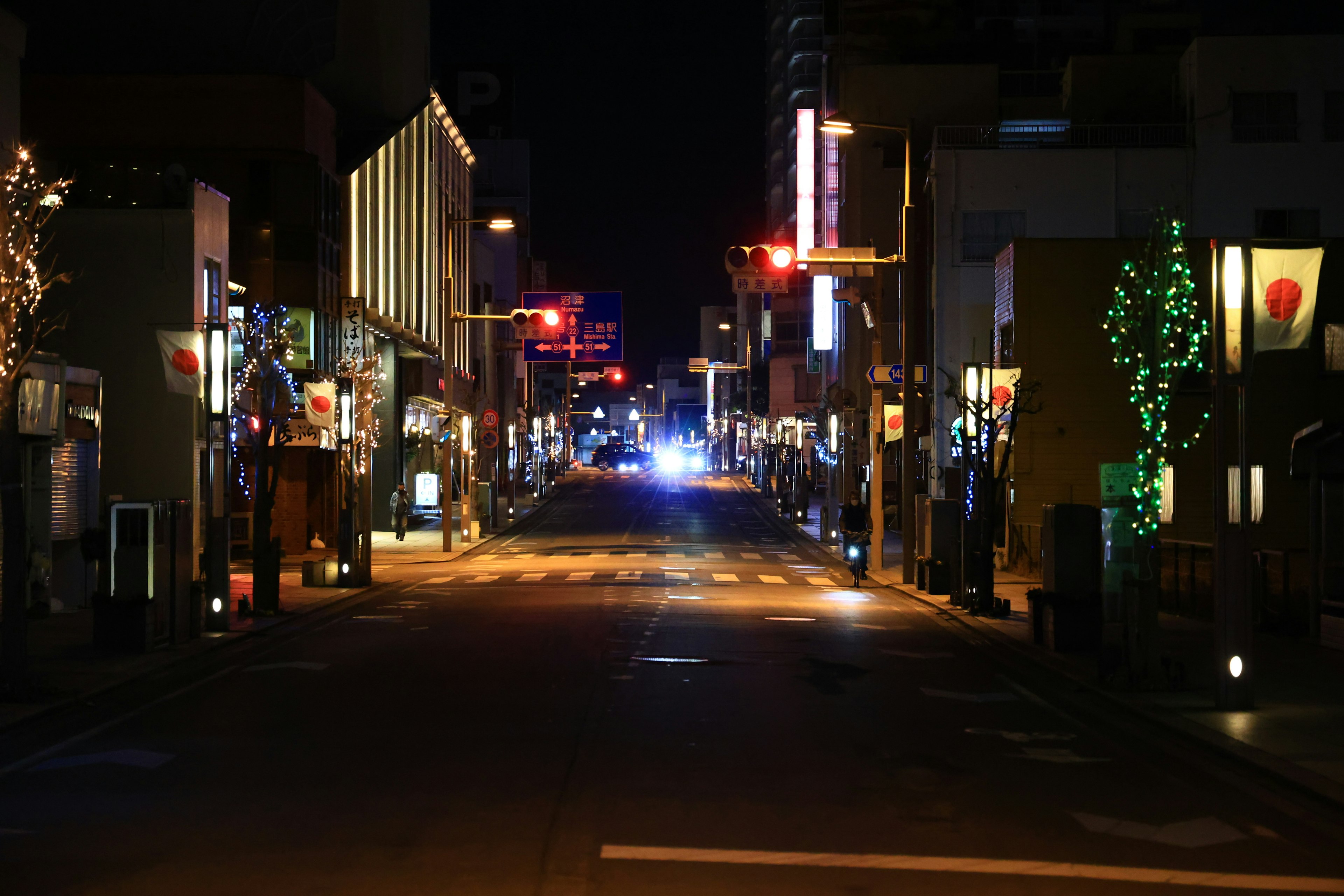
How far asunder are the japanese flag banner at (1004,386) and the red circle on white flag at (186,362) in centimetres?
1530

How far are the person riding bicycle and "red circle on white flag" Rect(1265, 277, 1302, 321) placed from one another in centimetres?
1648

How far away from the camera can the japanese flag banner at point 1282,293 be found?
13.4 metres

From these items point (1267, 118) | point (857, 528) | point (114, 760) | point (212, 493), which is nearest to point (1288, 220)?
point (1267, 118)

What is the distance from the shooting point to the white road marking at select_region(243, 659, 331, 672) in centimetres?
1598

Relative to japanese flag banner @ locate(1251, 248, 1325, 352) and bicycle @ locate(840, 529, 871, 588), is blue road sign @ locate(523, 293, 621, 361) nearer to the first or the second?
bicycle @ locate(840, 529, 871, 588)

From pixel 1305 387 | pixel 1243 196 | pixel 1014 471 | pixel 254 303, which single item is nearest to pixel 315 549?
pixel 254 303

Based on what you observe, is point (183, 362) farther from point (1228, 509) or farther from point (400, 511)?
point (400, 511)

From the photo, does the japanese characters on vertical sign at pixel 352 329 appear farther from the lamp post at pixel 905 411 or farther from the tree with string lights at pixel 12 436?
the tree with string lights at pixel 12 436

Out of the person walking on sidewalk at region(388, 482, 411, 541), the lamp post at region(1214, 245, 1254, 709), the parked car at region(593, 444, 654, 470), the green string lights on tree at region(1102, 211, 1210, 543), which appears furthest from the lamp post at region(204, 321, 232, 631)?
the parked car at region(593, 444, 654, 470)

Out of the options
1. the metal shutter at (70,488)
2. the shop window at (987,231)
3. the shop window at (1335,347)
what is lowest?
the metal shutter at (70,488)

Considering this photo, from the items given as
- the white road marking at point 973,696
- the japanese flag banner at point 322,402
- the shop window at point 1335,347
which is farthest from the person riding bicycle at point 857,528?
the white road marking at point 973,696

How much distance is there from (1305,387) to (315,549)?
27.0 metres

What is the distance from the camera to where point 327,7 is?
4312 centimetres

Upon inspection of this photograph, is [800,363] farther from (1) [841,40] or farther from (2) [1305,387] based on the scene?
(2) [1305,387]
